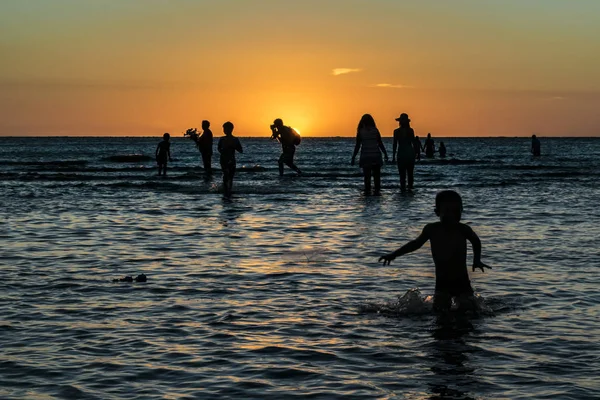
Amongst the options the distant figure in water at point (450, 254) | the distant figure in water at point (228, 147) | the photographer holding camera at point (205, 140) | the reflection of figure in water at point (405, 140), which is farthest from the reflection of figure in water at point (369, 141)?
the distant figure in water at point (450, 254)

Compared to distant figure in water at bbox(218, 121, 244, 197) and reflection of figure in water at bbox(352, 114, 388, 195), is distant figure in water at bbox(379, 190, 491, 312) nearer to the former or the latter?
distant figure in water at bbox(218, 121, 244, 197)

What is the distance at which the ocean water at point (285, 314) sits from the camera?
229 inches

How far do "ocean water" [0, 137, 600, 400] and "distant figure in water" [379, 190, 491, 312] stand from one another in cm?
23

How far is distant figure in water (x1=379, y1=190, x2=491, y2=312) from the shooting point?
7832 mm

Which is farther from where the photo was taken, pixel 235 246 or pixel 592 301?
pixel 235 246

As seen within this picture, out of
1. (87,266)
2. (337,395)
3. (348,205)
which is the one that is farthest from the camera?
(348,205)

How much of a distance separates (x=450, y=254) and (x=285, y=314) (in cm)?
153

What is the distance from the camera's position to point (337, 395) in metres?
5.53

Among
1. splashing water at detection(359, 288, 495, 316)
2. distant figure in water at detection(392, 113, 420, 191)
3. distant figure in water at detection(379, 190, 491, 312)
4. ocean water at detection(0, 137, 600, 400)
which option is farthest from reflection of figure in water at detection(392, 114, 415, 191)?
distant figure in water at detection(379, 190, 491, 312)

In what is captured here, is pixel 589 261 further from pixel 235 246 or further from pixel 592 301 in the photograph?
pixel 235 246

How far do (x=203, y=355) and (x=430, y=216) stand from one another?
1148 centimetres

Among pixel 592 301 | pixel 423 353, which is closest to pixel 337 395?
pixel 423 353

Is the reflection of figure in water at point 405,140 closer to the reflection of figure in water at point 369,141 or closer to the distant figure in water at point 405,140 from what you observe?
the distant figure in water at point 405,140

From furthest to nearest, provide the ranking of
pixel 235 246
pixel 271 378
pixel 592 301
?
pixel 235 246, pixel 592 301, pixel 271 378
